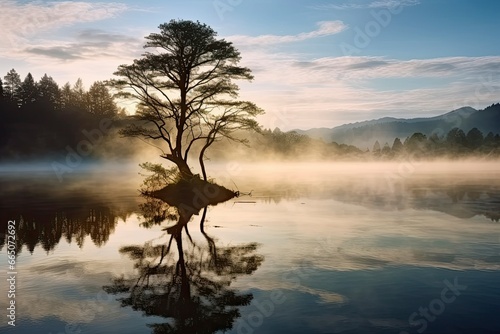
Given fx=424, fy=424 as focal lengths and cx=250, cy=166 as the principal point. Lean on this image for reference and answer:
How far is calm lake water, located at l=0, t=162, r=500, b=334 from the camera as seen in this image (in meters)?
9.14

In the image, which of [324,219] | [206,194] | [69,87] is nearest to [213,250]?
[324,219]

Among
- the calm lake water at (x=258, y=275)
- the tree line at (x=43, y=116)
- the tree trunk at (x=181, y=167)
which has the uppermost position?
the tree line at (x=43, y=116)

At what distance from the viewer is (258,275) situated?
1264cm

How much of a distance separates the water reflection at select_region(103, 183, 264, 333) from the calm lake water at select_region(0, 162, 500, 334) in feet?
0.15

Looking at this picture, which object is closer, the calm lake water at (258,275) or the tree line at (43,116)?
the calm lake water at (258,275)

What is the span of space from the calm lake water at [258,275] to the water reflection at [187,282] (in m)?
0.04

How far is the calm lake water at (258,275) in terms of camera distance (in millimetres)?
9141

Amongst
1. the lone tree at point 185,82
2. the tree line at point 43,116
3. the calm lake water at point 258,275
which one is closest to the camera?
the calm lake water at point 258,275

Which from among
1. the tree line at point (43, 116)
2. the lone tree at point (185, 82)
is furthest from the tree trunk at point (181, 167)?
the tree line at point (43, 116)

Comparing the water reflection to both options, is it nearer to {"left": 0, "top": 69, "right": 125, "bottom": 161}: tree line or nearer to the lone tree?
the lone tree

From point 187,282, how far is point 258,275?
2.15 metres

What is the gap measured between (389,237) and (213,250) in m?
7.83

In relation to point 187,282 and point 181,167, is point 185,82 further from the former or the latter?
point 187,282

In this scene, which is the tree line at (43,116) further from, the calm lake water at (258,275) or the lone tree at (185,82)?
the calm lake water at (258,275)
